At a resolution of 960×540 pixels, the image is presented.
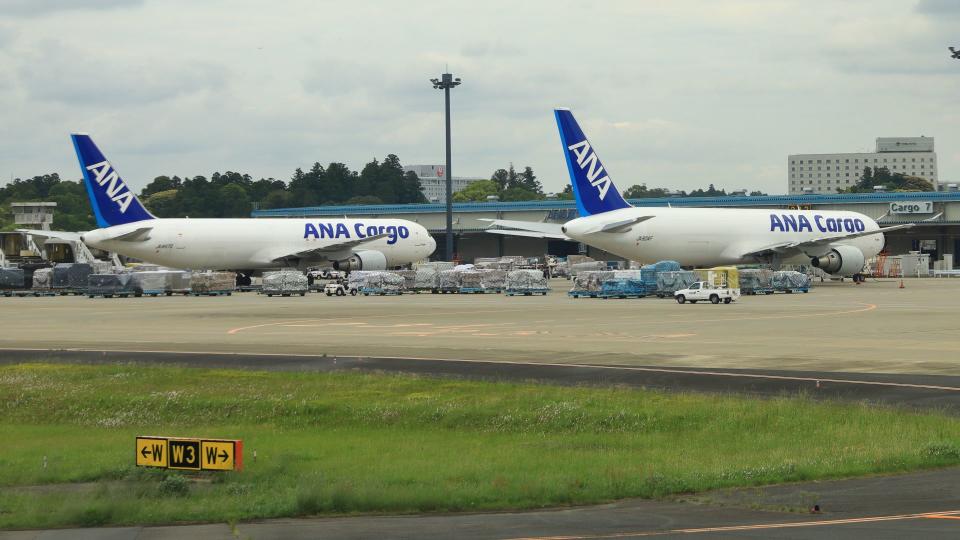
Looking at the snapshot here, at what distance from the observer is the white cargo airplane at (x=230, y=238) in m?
77.4

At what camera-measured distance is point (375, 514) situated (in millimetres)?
15195

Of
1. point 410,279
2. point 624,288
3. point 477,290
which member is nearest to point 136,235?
point 410,279

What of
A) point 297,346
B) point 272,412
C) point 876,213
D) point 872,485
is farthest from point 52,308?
point 876,213

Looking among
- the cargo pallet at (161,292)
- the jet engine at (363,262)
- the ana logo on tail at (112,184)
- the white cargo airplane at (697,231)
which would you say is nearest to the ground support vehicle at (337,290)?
the jet engine at (363,262)

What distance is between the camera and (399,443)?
68.7 ft

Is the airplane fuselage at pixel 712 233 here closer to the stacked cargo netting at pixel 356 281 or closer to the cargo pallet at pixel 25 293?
the stacked cargo netting at pixel 356 281

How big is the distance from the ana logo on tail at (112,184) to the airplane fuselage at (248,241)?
5.01 ft

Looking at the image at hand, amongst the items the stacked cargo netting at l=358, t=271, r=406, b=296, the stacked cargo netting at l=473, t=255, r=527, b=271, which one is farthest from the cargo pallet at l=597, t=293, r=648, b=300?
the stacked cargo netting at l=473, t=255, r=527, b=271

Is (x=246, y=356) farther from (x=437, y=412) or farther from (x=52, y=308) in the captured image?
(x=52, y=308)

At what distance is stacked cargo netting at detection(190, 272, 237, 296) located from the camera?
257 ft

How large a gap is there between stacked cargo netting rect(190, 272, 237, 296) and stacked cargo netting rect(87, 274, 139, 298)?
363 cm

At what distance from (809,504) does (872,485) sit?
1.78m

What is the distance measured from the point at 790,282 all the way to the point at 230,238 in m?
36.5

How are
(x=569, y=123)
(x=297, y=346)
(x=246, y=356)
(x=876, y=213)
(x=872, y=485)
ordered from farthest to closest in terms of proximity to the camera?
(x=876, y=213) < (x=569, y=123) < (x=297, y=346) < (x=246, y=356) < (x=872, y=485)
